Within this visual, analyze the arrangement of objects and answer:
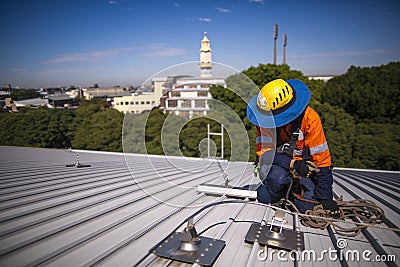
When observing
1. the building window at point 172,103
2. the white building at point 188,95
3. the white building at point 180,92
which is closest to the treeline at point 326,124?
the white building at point 188,95

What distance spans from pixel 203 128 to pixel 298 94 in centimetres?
1892

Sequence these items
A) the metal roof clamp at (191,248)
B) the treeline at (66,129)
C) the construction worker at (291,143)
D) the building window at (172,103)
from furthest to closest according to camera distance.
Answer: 1. the treeline at (66,129)
2. the building window at (172,103)
3. the construction worker at (291,143)
4. the metal roof clamp at (191,248)

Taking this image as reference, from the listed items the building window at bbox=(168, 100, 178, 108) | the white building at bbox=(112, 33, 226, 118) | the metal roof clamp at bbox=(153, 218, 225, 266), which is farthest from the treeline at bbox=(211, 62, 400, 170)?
the metal roof clamp at bbox=(153, 218, 225, 266)

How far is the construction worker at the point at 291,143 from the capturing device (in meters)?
3.16

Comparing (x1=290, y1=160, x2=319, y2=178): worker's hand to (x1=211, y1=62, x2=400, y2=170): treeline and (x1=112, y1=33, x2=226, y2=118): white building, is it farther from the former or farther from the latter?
(x1=211, y1=62, x2=400, y2=170): treeline

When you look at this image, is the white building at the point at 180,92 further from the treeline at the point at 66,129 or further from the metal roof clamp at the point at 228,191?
the treeline at the point at 66,129

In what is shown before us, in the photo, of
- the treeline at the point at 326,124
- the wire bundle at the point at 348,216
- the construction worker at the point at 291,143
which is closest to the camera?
the wire bundle at the point at 348,216

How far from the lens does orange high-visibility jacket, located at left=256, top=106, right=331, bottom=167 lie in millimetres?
3215

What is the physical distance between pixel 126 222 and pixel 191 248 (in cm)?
100

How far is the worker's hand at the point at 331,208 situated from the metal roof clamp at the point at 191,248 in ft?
4.60

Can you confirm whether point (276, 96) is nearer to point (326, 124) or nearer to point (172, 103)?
point (172, 103)

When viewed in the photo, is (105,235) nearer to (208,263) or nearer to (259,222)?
(208,263)

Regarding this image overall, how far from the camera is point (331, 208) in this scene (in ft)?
10.8

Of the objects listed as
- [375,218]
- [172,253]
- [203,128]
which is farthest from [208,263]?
Answer: [203,128]
